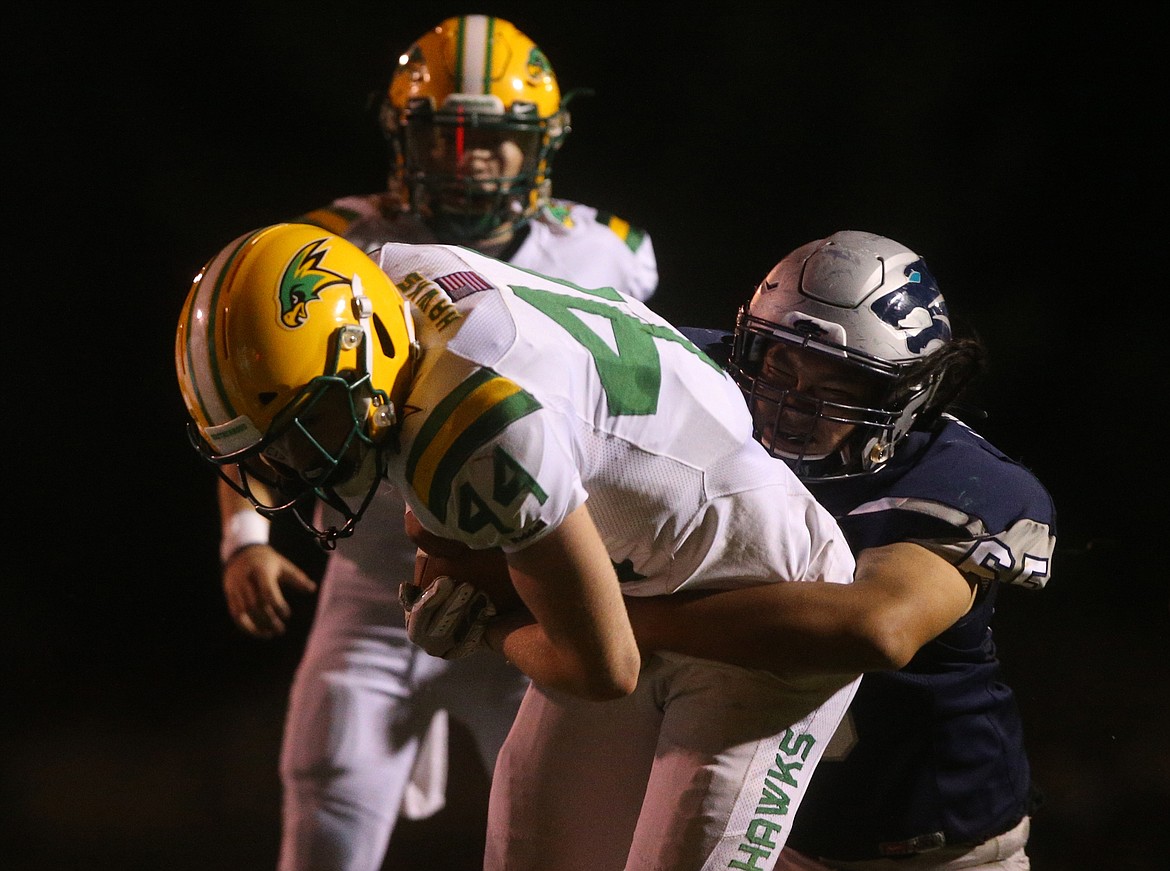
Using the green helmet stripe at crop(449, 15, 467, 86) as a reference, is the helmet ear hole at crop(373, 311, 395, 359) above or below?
below

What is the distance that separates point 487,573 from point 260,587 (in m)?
0.91

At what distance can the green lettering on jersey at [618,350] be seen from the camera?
1.50 meters

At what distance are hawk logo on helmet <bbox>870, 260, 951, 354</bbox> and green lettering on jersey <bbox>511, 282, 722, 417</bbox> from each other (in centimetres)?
55

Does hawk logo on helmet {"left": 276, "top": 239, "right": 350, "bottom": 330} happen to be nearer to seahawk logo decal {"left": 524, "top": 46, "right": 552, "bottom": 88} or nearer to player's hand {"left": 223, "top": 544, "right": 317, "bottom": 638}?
player's hand {"left": 223, "top": 544, "right": 317, "bottom": 638}

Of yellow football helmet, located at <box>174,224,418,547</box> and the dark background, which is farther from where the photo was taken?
the dark background

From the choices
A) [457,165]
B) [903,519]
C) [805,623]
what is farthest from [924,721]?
[457,165]

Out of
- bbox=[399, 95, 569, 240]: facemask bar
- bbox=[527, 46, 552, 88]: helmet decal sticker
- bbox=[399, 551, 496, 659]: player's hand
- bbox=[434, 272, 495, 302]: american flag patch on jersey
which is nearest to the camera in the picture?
bbox=[434, 272, 495, 302]: american flag patch on jersey

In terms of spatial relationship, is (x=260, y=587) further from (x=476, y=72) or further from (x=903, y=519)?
(x=903, y=519)

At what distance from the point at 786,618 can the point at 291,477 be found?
0.61 m

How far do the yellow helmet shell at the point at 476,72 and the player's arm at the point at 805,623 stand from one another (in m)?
1.46

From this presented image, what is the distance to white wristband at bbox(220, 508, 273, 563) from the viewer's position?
102 inches

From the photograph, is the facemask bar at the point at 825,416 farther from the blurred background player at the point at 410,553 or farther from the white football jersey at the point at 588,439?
the blurred background player at the point at 410,553

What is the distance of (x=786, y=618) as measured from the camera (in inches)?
63.5

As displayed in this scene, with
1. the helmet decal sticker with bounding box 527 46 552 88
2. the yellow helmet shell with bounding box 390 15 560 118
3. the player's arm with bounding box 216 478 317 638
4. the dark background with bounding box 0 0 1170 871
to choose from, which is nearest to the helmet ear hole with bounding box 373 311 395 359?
the player's arm with bounding box 216 478 317 638
